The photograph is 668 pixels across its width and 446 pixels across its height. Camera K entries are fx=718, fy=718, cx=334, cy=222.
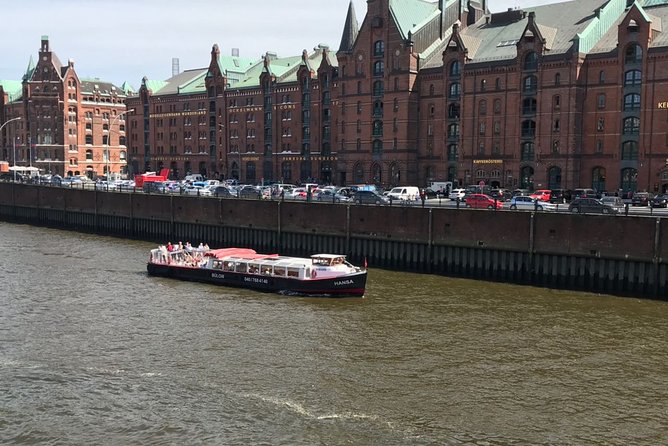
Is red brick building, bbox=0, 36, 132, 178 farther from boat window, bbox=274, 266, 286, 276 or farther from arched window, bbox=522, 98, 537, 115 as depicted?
boat window, bbox=274, 266, 286, 276

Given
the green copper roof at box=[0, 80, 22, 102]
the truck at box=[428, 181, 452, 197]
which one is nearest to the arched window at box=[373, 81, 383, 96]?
the truck at box=[428, 181, 452, 197]

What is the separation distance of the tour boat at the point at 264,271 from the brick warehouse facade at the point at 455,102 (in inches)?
1851

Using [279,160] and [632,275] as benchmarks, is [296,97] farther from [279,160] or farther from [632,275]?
[632,275]

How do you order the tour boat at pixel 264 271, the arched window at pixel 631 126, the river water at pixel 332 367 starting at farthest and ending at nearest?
the arched window at pixel 631 126 → the tour boat at pixel 264 271 → the river water at pixel 332 367

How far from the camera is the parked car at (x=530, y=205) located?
52.6 m

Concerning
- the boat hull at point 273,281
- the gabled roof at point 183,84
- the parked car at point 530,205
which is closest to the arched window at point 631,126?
the parked car at point 530,205

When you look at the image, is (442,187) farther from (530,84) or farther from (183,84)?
(183,84)

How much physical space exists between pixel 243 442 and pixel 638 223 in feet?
105

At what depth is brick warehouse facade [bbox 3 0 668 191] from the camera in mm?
80500

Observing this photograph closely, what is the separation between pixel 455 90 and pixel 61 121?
4121 inches

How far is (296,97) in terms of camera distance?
395ft

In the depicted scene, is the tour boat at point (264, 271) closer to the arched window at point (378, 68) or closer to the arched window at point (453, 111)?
the arched window at point (453, 111)

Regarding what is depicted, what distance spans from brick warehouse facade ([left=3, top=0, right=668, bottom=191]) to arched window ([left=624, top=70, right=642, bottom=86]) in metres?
0.12

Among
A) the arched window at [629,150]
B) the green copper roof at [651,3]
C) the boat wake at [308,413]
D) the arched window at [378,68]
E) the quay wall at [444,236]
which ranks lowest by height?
the boat wake at [308,413]
